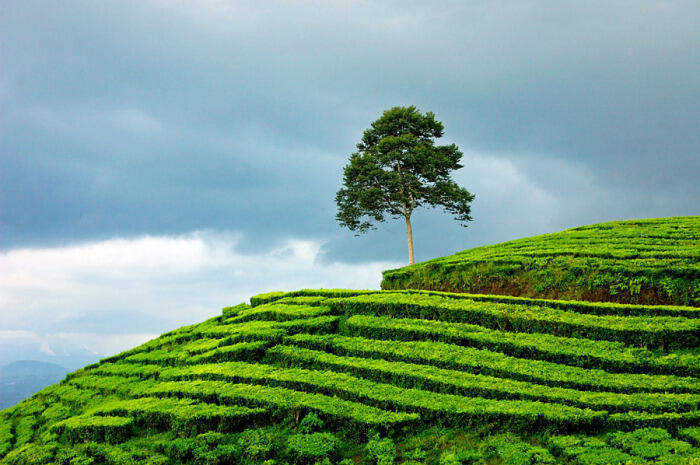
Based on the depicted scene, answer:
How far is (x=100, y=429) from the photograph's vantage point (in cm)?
1268

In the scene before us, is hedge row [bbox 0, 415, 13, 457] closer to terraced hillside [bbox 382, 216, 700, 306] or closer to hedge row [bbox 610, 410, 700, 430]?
terraced hillside [bbox 382, 216, 700, 306]

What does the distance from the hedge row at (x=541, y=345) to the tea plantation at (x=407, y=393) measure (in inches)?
1.6

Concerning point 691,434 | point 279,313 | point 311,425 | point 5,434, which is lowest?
point 691,434

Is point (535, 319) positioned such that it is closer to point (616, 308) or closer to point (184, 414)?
point (616, 308)

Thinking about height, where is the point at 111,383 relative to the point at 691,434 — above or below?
above

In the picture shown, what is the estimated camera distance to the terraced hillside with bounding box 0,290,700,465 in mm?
9609

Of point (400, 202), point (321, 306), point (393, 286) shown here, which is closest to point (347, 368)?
point (321, 306)

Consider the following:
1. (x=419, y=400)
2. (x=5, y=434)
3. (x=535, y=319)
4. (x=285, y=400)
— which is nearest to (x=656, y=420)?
(x=535, y=319)

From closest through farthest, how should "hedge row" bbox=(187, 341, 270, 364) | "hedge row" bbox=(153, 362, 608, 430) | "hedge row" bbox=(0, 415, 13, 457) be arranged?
"hedge row" bbox=(153, 362, 608, 430), "hedge row" bbox=(0, 415, 13, 457), "hedge row" bbox=(187, 341, 270, 364)

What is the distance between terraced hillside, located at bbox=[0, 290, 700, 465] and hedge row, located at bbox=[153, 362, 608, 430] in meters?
0.04

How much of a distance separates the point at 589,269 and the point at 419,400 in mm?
10078

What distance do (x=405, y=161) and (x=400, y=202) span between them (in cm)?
312

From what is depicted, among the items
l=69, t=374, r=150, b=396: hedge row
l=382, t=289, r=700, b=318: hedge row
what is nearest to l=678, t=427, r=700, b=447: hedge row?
l=382, t=289, r=700, b=318: hedge row

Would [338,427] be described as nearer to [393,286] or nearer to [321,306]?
[321,306]
